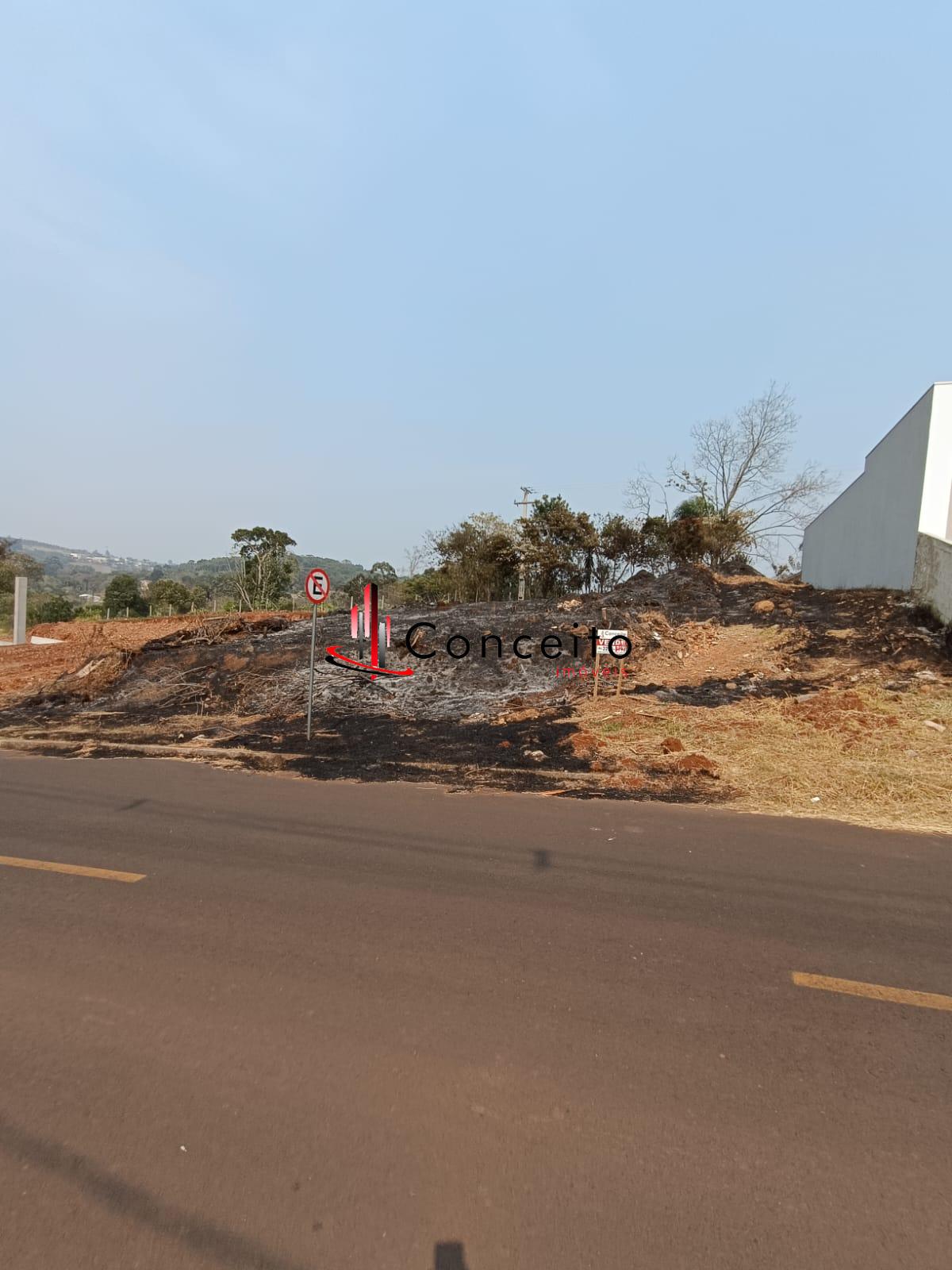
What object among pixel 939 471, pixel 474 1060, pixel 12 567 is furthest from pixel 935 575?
pixel 12 567

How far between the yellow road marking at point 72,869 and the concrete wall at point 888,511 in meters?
16.4

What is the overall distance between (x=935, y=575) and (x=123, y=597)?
4200 cm

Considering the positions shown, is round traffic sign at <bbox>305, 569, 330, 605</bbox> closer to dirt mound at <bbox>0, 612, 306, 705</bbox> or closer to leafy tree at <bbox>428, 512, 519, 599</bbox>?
dirt mound at <bbox>0, 612, 306, 705</bbox>

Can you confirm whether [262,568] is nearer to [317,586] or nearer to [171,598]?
[171,598]

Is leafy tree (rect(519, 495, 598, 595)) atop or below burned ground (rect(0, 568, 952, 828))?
atop

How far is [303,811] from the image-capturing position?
23.1 ft

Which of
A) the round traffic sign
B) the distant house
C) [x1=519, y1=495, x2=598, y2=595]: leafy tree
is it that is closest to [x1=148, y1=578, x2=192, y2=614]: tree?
[x1=519, y1=495, x2=598, y2=595]: leafy tree

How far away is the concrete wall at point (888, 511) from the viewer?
15.6 meters

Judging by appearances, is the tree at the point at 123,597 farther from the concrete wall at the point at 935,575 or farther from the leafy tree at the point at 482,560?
the concrete wall at the point at 935,575

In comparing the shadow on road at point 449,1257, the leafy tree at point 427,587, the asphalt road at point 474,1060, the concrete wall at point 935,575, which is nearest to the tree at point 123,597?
the leafy tree at point 427,587

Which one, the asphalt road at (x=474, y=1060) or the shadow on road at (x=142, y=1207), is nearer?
the shadow on road at (x=142, y=1207)

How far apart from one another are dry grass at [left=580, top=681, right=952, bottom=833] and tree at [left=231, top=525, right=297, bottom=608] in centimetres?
2705

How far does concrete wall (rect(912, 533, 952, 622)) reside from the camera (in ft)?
45.4

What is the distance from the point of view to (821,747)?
8.97 m
